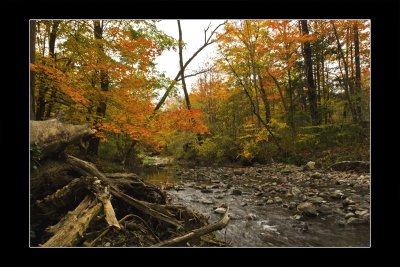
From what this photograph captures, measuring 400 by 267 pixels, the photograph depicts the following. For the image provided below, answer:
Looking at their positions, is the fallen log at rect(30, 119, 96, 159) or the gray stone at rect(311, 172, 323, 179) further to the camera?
the gray stone at rect(311, 172, 323, 179)

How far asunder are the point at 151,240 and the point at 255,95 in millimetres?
7442

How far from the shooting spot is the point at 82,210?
3057 millimetres

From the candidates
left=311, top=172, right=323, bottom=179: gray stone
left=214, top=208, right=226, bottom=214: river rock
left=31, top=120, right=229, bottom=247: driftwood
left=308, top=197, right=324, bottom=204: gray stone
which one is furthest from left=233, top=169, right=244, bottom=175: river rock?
left=31, top=120, right=229, bottom=247: driftwood

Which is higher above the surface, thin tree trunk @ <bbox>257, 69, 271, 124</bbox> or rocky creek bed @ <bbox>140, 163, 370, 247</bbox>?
thin tree trunk @ <bbox>257, 69, 271, 124</bbox>

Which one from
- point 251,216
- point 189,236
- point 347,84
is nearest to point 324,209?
→ point 251,216

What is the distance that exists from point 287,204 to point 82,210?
3992mm

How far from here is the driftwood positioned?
289 centimetres

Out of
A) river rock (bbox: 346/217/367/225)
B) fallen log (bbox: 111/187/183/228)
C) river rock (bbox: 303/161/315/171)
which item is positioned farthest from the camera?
river rock (bbox: 303/161/315/171)

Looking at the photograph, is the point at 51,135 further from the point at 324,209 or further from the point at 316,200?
the point at 316,200

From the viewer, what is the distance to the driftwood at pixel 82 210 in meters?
2.89

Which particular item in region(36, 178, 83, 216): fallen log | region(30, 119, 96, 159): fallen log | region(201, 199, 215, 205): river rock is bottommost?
region(201, 199, 215, 205): river rock

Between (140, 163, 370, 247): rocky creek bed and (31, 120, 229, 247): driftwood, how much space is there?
89 centimetres

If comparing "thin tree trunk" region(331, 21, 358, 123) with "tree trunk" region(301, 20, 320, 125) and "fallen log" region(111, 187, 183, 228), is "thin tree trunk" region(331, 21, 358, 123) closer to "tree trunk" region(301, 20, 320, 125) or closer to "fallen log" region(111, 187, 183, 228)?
"tree trunk" region(301, 20, 320, 125)

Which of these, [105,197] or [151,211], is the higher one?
[105,197]
